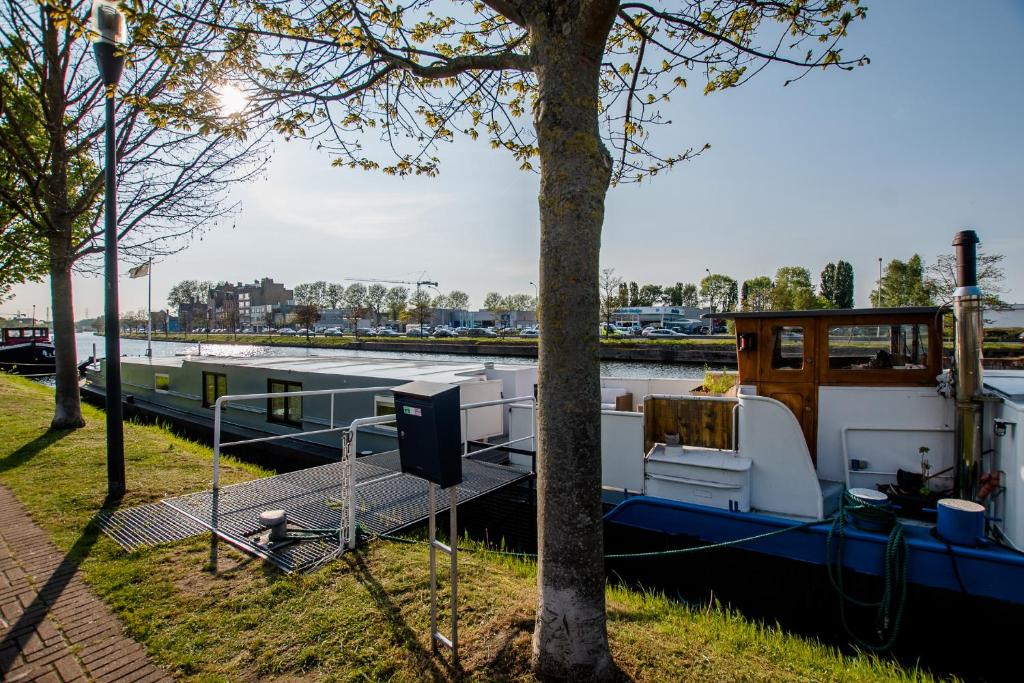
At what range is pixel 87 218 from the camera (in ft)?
38.4

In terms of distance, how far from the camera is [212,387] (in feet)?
43.8

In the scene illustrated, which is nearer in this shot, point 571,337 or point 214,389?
point 571,337

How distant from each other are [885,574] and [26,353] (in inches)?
1868

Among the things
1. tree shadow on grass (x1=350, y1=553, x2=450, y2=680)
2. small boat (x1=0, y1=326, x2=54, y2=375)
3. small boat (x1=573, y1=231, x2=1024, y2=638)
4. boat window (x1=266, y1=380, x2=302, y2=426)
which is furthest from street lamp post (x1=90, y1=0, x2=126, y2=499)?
small boat (x1=0, y1=326, x2=54, y2=375)

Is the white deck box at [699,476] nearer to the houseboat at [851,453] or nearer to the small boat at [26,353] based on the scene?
the houseboat at [851,453]

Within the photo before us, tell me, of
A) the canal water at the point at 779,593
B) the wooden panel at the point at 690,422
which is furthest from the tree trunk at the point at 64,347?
the wooden panel at the point at 690,422

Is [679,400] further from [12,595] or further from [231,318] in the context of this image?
[231,318]

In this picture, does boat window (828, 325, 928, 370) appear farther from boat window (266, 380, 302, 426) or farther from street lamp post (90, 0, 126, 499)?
boat window (266, 380, 302, 426)

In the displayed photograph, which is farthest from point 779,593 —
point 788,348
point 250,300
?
point 250,300

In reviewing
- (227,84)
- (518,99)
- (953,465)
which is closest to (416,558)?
(227,84)

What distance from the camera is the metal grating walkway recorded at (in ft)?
16.0

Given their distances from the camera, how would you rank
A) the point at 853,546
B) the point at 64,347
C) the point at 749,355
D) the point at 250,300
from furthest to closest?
1. the point at 250,300
2. the point at 64,347
3. the point at 749,355
4. the point at 853,546

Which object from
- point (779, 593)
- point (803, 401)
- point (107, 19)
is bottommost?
point (779, 593)

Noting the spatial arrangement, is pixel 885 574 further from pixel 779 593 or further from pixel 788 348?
pixel 788 348
